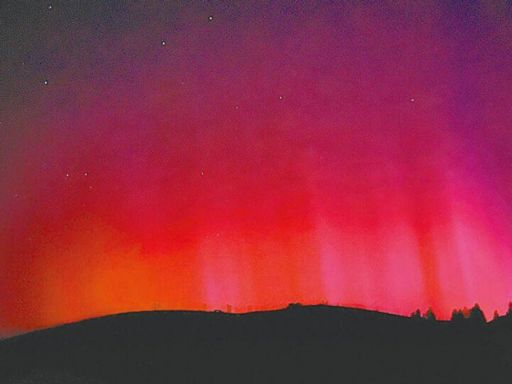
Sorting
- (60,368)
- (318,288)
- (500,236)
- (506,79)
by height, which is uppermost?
(506,79)

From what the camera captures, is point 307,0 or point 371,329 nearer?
point 371,329

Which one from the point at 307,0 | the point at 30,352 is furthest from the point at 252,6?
the point at 30,352

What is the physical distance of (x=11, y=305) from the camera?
2883 mm

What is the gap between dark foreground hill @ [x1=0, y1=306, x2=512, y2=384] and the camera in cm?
188

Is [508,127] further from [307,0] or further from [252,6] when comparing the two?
[252,6]

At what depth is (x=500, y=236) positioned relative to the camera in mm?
2850

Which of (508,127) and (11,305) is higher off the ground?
(508,127)

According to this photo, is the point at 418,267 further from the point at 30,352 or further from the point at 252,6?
the point at 30,352

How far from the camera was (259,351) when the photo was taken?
6.53ft

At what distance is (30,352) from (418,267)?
69.2 inches

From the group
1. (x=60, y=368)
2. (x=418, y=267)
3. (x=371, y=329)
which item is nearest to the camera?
(x=60, y=368)

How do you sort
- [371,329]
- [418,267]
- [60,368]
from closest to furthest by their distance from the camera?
[60,368] < [371,329] < [418,267]

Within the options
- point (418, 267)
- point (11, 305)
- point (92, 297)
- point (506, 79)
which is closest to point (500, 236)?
point (418, 267)

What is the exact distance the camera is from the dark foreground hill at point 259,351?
1.88 m
